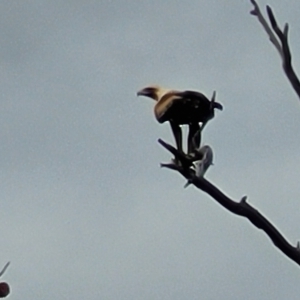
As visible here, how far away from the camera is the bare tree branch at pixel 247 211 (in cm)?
250

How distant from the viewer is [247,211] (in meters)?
2.55

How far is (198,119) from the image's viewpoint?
304 centimetres

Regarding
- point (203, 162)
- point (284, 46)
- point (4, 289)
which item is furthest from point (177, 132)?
point (4, 289)

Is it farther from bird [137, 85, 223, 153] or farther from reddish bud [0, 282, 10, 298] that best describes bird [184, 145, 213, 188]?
reddish bud [0, 282, 10, 298]

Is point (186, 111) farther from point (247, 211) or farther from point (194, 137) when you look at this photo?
point (247, 211)

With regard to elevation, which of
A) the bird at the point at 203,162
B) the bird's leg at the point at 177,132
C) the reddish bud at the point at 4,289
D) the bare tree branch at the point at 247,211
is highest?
the bird's leg at the point at 177,132

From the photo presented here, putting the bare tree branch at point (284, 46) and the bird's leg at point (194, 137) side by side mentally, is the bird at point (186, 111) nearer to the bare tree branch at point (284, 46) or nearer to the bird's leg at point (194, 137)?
the bird's leg at point (194, 137)

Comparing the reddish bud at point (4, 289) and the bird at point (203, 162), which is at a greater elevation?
the bird at point (203, 162)

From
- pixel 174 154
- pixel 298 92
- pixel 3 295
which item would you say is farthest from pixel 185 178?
pixel 3 295

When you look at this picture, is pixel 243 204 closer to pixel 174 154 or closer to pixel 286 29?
pixel 174 154

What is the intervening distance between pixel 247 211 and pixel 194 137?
587 mm

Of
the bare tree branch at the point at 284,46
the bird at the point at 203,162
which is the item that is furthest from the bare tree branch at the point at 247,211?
the bare tree branch at the point at 284,46

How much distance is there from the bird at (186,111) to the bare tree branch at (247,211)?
37 cm

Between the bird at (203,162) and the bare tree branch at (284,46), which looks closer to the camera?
the bare tree branch at (284,46)
